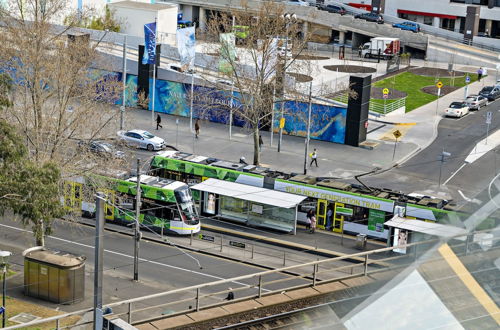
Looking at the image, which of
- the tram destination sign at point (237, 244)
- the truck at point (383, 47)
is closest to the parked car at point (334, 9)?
the truck at point (383, 47)

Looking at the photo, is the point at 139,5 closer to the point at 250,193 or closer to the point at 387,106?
the point at 387,106

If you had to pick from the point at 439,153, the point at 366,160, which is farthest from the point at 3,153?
the point at 439,153

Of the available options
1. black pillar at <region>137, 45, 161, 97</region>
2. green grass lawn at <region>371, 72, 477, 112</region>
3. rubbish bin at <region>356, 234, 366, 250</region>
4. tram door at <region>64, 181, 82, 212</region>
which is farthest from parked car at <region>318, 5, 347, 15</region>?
tram door at <region>64, 181, 82, 212</region>

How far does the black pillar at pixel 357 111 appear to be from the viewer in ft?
160

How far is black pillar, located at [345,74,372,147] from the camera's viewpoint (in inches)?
1918

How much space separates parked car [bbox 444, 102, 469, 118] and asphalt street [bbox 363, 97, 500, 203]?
0.89 m

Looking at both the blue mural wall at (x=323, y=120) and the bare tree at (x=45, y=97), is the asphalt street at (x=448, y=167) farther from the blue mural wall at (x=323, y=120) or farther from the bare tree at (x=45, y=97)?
the bare tree at (x=45, y=97)

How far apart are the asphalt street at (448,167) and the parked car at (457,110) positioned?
2.91ft

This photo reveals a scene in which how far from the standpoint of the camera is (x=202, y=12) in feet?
294

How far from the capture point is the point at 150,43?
2005 inches

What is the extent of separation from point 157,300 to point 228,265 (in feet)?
15.4

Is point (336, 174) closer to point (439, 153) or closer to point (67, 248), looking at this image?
point (439, 153)

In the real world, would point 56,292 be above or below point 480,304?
below

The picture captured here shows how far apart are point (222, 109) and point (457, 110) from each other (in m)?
17.7
